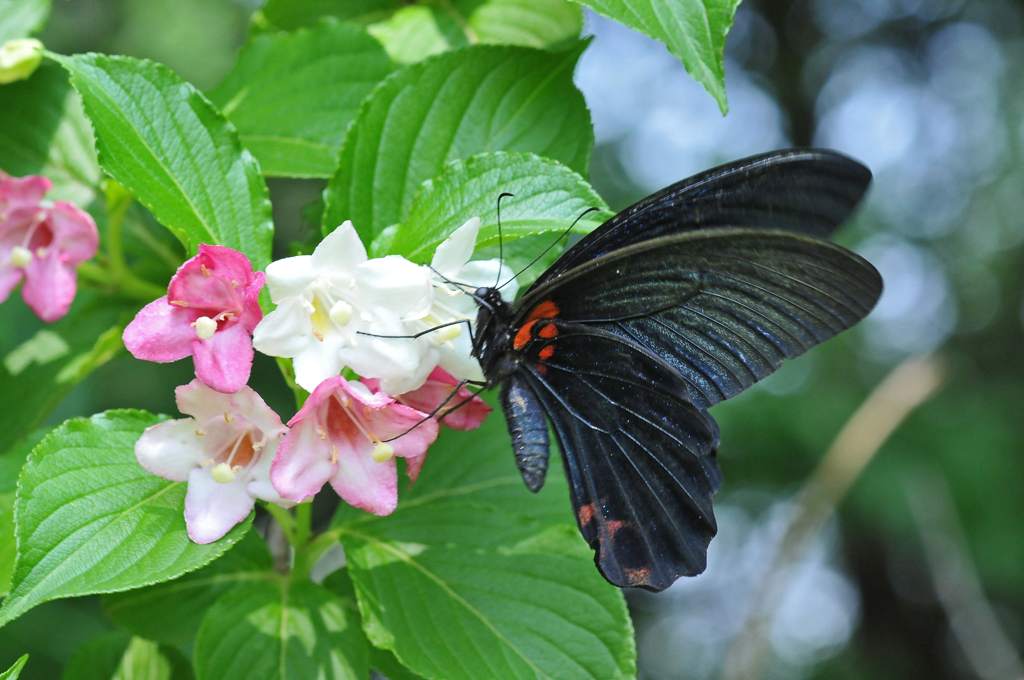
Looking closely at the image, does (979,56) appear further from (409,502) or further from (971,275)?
(409,502)

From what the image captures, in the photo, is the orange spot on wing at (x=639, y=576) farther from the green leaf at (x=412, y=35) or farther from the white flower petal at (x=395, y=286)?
the green leaf at (x=412, y=35)

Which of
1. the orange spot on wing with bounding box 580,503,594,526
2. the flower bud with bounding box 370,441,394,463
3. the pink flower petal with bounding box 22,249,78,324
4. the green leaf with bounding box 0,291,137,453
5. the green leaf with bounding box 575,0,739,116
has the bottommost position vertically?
the green leaf with bounding box 0,291,137,453

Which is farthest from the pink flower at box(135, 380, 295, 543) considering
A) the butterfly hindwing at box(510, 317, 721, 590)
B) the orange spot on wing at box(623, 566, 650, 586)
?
the orange spot on wing at box(623, 566, 650, 586)

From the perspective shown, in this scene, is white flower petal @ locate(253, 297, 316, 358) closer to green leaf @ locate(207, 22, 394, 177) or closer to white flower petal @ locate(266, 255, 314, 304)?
white flower petal @ locate(266, 255, 314, 304)

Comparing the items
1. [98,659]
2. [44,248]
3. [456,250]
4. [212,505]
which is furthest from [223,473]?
[98,659]

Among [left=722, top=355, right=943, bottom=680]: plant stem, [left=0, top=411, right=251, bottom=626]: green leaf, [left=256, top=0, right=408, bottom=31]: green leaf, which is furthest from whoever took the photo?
[left=722, top=355, right=943, bottom=680]: plant stem

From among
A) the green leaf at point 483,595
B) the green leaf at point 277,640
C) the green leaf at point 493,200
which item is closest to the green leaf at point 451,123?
the green leaf at point 493,200

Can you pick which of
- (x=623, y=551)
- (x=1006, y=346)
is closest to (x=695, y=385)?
(x=623, y=551)
